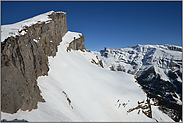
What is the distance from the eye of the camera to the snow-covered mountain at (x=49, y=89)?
26.8 feet

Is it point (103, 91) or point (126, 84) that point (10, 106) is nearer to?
point (103, 91)

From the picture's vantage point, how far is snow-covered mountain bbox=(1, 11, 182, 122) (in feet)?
26.8

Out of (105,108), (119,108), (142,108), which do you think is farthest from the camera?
(142,108)

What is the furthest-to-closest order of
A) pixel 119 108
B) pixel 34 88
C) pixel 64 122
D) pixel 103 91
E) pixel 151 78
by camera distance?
pixel 151 78, pixel 103 91, pixel 119 108, pixel 34 88, pixel 64 122

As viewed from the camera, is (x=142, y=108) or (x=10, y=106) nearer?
(x=10, y=106)

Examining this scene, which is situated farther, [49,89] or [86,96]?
[86,96]

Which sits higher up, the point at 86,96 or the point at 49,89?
the point at 49,89

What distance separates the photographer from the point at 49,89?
1460 cm

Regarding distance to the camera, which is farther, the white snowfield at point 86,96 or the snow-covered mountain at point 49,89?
the white snowfield at point 86,96

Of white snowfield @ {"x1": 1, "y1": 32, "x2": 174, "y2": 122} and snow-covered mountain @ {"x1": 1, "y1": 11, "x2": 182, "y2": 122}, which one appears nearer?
snow-covered mountain @ {"x1": 1, "y1": 11, "x2": 182, "y2": 122}

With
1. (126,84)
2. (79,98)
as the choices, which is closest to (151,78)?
(126,84)

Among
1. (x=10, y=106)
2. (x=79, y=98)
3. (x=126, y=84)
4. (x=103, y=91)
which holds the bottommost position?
(x=10, y=106)

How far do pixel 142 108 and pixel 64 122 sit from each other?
19.2m

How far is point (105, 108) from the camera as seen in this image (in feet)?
59.4
